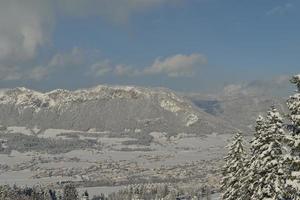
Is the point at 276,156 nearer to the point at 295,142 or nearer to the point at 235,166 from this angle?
the point at 295,142

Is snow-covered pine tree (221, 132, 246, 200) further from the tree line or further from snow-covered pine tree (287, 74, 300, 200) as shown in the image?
snow-covered pine tree (287, 74, 300, 200)

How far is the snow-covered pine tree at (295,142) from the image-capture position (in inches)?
925

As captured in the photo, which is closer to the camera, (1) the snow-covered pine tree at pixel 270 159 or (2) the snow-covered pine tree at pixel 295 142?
(2) the snow-covered pine tree at pixel 295 142

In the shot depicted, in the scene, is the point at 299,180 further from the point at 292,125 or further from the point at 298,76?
the point at 298,76

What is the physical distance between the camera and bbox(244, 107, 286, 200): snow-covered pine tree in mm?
28953

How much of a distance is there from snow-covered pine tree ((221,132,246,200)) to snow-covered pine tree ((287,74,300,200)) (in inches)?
622

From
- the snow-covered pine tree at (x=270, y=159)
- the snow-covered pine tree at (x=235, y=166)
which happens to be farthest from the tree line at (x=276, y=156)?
the snow-covered pine tree at (x=235, y=166)

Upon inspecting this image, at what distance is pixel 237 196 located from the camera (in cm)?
4009

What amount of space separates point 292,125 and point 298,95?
4.25ft

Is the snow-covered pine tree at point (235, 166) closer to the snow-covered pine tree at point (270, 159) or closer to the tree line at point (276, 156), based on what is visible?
the tree line at point (276, 156)

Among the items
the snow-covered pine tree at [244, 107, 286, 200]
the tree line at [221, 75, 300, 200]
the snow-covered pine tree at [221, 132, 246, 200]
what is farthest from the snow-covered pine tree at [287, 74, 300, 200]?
the snow-covered pine tree at [221, 132, 246, 200]

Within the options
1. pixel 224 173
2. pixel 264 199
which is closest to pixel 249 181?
pixel 264 199

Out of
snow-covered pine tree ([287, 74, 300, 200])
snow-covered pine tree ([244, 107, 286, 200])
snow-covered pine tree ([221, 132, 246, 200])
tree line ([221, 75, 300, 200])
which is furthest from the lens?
snow-covered pine tree ([221, 132, 246, 200])

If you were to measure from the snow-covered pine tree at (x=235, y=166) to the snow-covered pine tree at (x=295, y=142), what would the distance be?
15.8 meters
